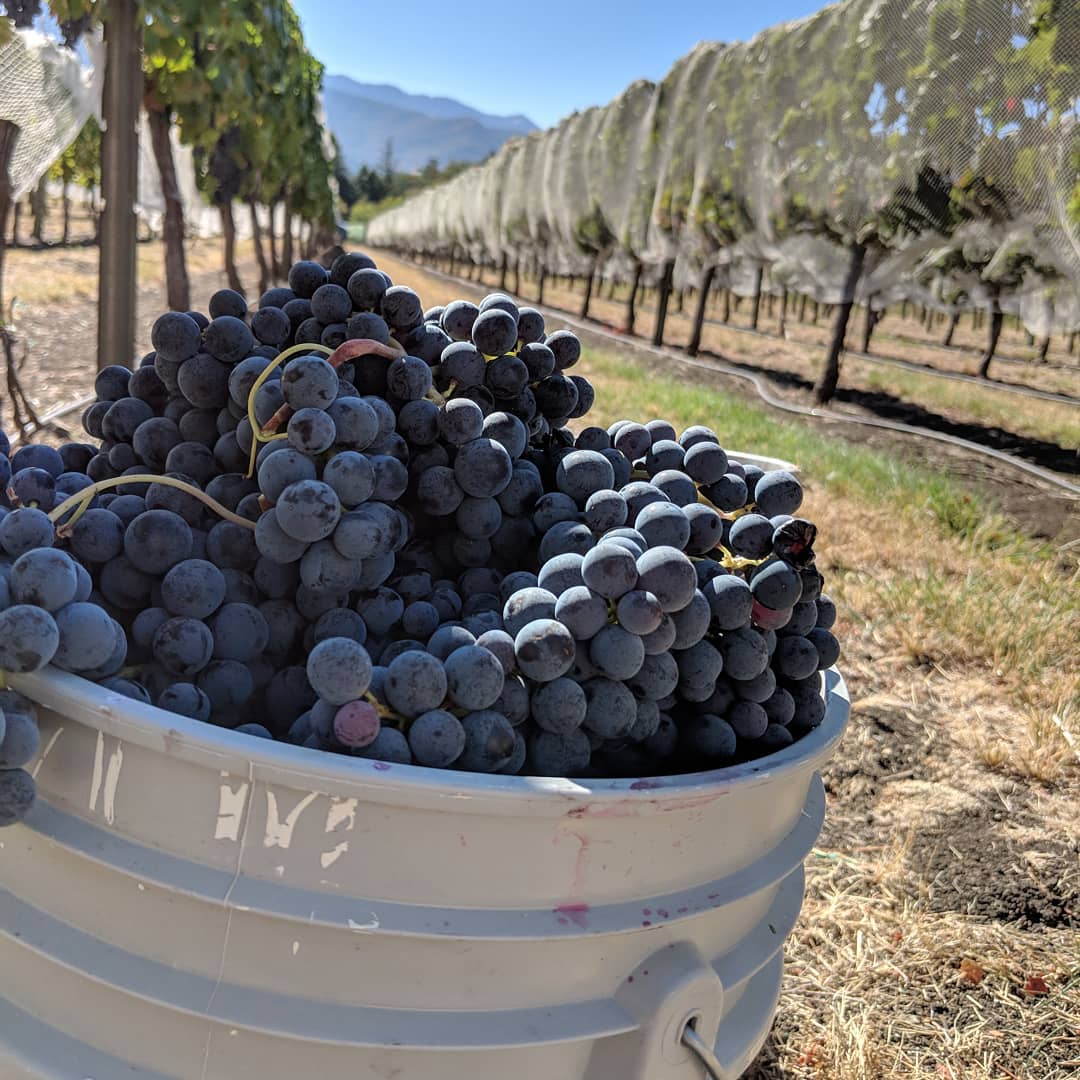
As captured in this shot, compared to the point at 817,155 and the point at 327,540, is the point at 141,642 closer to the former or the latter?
the point at 327,540

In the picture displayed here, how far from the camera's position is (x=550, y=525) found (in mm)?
1062

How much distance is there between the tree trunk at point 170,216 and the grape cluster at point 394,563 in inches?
238

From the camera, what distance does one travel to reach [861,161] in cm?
984

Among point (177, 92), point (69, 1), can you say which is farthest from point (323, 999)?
point (177, 92)

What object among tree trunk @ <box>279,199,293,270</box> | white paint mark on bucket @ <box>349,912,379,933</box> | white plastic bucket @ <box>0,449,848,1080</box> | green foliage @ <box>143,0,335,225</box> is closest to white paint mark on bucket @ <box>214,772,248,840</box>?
white plastic bucket @ <box>0,449,848,1080</box>

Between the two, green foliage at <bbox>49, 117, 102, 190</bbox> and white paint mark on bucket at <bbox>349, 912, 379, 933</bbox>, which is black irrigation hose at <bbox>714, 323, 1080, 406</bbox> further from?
green foliage at <bbox>49, 117, 102, 190</bbox>

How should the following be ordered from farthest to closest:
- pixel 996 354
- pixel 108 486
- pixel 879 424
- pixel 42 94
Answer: pixel 996 354
pixel 879 424
pixel 42 94
pixel 108 486

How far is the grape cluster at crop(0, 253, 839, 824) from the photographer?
2.61ft

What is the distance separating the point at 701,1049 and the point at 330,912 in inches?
15.0

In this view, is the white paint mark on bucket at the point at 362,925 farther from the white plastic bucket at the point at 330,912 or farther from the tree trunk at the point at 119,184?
the tree trunk at the point at 119,184

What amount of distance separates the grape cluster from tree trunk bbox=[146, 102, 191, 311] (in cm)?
605

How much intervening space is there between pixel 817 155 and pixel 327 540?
1158cm

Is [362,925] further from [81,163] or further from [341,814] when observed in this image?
[81,163]

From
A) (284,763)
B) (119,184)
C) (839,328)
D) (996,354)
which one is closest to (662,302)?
(839,328)
